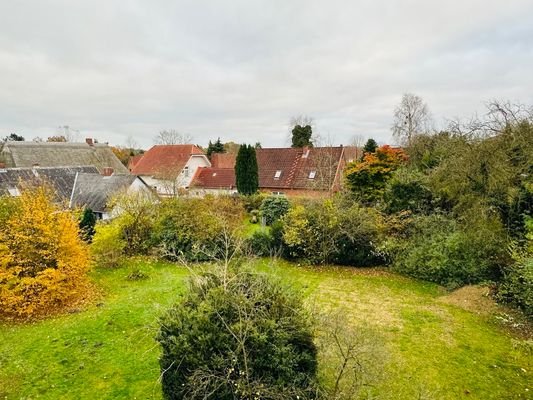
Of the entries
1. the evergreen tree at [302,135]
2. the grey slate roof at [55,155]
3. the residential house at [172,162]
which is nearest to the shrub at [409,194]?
the residential house at [172,162]

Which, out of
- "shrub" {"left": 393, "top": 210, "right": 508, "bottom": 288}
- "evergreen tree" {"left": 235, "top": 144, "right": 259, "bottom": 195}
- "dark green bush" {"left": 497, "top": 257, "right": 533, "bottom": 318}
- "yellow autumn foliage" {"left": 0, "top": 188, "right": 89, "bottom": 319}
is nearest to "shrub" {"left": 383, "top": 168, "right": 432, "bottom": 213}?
"shrub" {"left": 393, "top": 210, "right": 508, "bottom": 288}

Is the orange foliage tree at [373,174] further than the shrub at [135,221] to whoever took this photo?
Yes

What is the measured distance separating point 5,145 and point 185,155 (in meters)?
17.5

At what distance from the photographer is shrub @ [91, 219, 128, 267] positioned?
1527 cm

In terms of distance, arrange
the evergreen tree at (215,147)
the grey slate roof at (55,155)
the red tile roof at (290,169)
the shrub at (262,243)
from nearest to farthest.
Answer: the shrub at (262,243) → the red tile roof at (290,169) → the grey slate roof at (55,155) → the evergreen tree at (215,147)

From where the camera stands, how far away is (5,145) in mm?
34250

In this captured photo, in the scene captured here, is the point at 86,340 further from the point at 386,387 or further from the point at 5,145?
the point at 5,145

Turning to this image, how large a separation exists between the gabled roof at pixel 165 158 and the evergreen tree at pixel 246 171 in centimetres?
971

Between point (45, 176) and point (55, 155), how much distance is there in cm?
1505

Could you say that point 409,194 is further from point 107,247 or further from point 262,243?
point 107,247

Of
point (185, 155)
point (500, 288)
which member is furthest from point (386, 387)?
point (185, 155)

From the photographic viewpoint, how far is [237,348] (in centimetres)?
545

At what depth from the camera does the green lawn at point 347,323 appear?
23.3ft

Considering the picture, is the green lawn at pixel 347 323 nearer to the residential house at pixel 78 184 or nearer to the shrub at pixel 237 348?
the shrub at pixel 237 348
